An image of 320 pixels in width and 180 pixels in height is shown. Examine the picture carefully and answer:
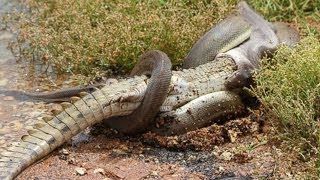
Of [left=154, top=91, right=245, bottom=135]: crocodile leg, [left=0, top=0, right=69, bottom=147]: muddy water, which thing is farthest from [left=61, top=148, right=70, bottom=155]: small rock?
[left=154, top=91, right=245, bottom=135]: crocodile leg

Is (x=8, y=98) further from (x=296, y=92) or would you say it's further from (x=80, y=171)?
(x=296, y=92)

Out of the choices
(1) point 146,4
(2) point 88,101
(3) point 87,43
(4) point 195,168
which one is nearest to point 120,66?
(3) point 87,43

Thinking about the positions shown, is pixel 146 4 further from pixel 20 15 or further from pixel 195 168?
pixel 195 168

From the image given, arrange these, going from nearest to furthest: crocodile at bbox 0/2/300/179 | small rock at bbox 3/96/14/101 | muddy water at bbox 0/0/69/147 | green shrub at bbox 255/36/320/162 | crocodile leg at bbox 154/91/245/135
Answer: green shrub at bbox 255/36/320/162, crocodile at bbox 0/2/300/179, crocodile leg at bbox 154/91/245/135, muddy water at bbox 0/0/69/147, small rock at bbox 3/96/14/101

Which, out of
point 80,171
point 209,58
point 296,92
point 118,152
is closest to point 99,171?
point 80,171

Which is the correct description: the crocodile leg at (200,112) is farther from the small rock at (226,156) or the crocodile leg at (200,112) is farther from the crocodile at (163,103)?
the small rock at (226,156)

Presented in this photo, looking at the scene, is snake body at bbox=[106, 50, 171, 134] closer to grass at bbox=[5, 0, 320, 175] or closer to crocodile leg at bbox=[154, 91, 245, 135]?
crocodile leg at bbox=[154, 91, 245, 135]
